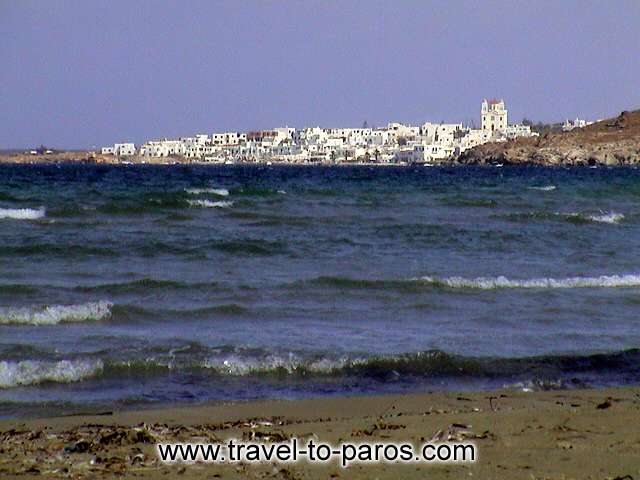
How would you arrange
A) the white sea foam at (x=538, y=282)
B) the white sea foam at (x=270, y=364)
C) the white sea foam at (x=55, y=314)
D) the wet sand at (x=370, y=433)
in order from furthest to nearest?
the white sea foam at (x=538, y=282)
the white sea foam at (x=55, y=314)
the white sea foam at (x=270, y=364)
the wet sand at (x=370, y=433)

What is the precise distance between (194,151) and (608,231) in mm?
153765

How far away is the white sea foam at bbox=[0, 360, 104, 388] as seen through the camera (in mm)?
9039

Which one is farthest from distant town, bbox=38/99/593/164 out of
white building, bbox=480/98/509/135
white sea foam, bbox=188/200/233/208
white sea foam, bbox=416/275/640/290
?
white sea foam, bbox=416/275/640/290

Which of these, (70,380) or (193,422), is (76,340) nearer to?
(70,380)

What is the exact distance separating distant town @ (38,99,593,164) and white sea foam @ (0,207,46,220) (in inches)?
4969

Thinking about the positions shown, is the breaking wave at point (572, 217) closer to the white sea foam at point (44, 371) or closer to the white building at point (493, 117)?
the white sea foam at point (44, 371)

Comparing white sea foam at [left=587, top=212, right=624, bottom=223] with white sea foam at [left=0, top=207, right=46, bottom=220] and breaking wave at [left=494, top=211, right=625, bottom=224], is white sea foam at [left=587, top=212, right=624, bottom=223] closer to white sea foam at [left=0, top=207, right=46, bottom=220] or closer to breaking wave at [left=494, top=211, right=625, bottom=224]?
Result: breaking wave at [left=494, top=211, right=625, bottom=224]

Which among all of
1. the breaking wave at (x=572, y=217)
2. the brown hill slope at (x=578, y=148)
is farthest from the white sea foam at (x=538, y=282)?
the brown hill slope at (x=578, y=148)

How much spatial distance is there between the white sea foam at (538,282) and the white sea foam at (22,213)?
1394 centimetres

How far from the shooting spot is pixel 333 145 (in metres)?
172

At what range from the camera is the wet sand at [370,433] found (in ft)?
18.8

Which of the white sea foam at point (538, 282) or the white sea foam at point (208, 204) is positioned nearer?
the white sea foam at point (538, 282)

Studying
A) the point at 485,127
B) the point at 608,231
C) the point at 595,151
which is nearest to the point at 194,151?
the point at 485,127

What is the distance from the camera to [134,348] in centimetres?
1032
